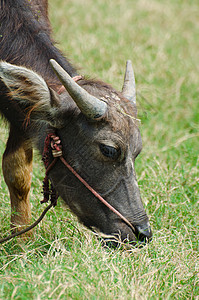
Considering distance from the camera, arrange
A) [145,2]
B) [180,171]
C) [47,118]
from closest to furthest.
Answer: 1. [47,118]
2. [180,171]
3. [145,2]

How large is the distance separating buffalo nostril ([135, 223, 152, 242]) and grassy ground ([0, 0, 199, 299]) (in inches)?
3.7

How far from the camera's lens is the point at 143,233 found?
434 centimetres

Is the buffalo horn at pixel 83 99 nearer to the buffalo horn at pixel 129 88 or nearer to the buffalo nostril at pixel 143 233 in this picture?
the buffalo horn at pixel 129 88

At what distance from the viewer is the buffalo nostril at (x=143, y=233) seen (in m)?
4.33

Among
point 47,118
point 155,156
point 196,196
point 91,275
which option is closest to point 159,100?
point 155,156

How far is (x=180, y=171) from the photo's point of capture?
6.30 m

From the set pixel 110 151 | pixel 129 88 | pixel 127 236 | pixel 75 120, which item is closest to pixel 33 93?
pixel 75 120

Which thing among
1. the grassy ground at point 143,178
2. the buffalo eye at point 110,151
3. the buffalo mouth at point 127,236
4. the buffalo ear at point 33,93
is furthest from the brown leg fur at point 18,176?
the buffalo eye at point 110,151

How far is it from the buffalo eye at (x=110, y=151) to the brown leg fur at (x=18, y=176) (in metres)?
1.38

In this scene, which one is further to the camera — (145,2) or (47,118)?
(145,2)

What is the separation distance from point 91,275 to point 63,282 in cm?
25

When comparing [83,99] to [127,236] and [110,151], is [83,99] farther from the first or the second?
[127,236]

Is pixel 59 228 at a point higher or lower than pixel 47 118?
lower

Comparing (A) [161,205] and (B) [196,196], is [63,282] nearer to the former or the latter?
(A) [161,205]
